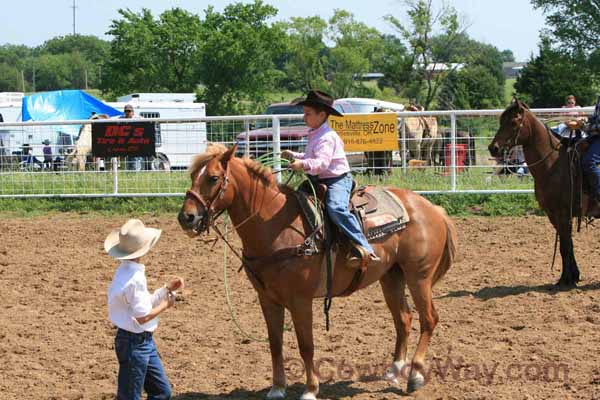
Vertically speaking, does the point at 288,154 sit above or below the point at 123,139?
below

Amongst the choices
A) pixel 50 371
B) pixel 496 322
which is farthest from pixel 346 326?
pixel 50 371

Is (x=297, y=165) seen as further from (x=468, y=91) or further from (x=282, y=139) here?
(x=468, y=91)

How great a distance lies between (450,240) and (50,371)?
320 cm

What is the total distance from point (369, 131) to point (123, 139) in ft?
14.0

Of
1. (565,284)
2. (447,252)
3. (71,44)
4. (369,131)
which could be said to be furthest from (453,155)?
(71,44)

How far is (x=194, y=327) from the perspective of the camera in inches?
293

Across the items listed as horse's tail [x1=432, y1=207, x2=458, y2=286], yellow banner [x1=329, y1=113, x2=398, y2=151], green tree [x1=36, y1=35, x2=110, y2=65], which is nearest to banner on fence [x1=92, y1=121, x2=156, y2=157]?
yellow banner [x1=329, y1=113, x2=398, y2=151]

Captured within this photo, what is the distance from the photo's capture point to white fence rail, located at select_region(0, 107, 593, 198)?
43.8ft

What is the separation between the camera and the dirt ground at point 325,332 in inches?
230

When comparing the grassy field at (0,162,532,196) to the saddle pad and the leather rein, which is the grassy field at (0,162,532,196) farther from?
the leather rein

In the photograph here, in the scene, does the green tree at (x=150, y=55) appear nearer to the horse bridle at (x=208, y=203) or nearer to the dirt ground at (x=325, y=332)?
the dirt ground at (x=325, y=332)

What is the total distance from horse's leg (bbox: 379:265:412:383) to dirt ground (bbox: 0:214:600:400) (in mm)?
144

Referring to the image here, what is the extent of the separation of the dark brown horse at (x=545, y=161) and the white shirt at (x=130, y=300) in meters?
5.53

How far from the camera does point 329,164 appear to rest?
18.2ft
